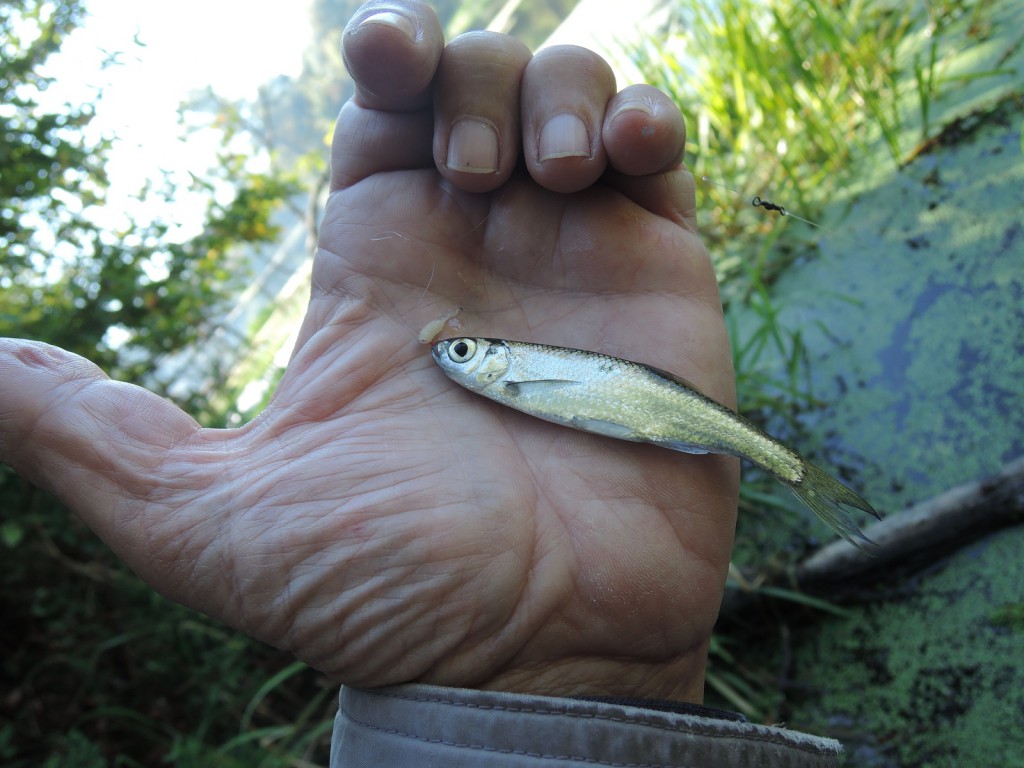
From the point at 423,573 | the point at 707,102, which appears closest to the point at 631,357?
the point at 423,573

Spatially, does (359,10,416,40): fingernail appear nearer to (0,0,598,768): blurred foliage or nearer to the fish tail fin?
the fish tail fin

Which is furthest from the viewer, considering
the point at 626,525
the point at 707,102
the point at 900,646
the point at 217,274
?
the point at 217,274

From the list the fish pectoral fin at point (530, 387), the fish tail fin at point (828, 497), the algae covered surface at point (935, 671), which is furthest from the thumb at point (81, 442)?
the algae covered surface at point (935, 671)

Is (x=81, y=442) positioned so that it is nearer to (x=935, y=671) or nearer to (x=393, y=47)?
(x=393, y=47)

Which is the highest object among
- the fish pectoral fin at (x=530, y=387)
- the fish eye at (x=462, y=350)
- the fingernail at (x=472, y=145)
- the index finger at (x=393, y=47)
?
the index finger at (x=393, y=47)

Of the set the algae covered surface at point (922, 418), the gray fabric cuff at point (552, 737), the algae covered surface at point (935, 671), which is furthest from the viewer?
the algae covered surface at point (922, 418)

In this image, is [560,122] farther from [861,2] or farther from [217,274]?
[217,274]

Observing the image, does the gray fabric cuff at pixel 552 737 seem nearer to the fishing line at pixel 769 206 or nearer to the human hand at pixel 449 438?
the human hand at pixel 449 438

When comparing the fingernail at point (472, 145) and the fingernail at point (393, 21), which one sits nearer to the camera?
the fingernail at point (393, 21)

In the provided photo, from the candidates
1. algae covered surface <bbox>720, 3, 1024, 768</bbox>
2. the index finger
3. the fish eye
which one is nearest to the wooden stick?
algae covered surface <bbox>720, 3, 1024, 768</bbox>
